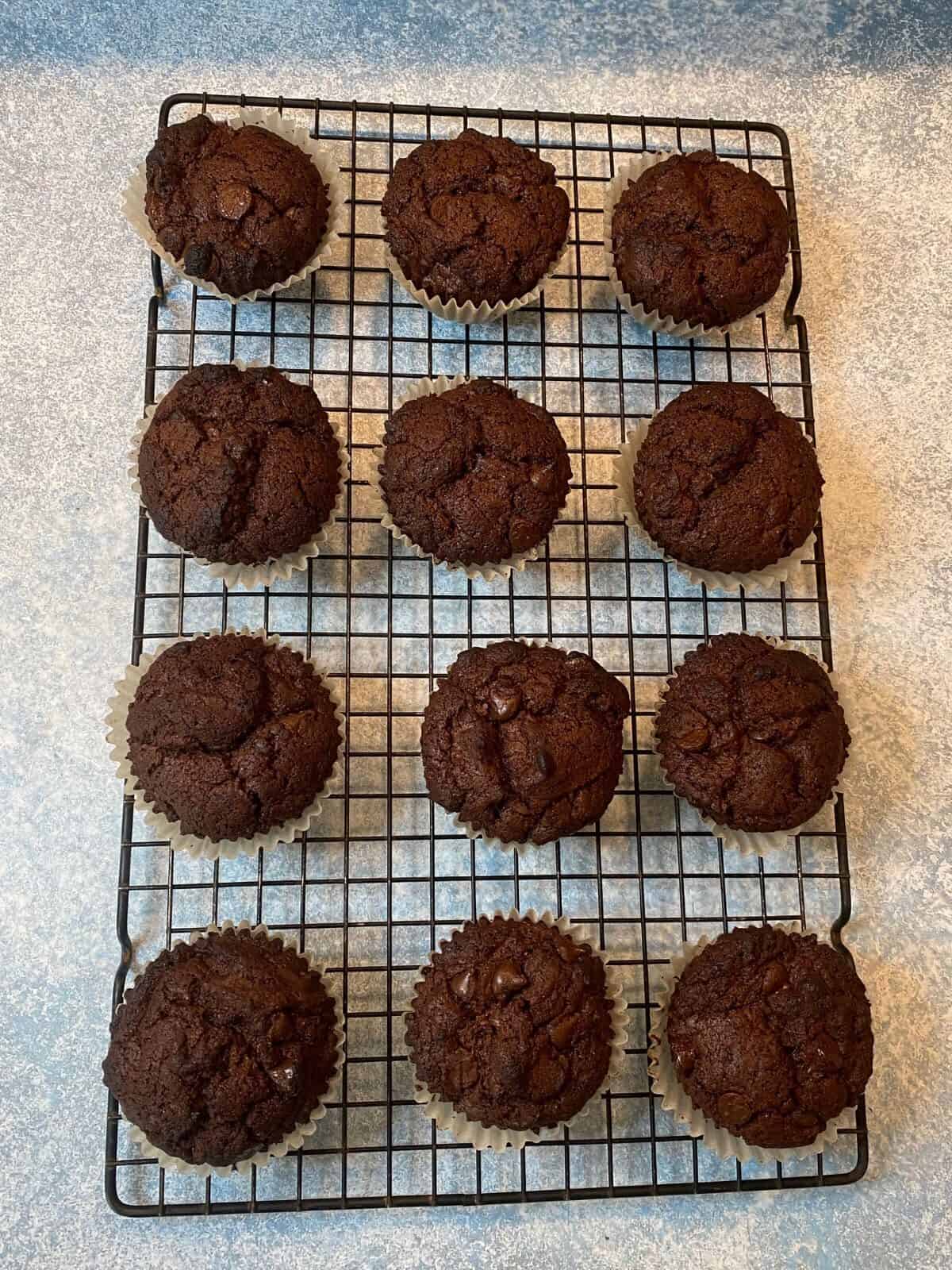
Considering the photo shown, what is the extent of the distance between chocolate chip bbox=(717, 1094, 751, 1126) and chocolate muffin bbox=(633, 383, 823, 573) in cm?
138

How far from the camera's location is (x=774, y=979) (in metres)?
2.73

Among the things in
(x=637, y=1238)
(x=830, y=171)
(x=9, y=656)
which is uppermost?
(x=830, y=171)

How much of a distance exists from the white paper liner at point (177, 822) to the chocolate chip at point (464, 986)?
578mm

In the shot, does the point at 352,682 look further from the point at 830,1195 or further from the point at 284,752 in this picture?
the point at 830,1195

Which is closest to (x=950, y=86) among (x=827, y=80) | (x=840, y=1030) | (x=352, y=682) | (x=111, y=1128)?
(x=827, y=80)

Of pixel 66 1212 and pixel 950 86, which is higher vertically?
pixel 950 86

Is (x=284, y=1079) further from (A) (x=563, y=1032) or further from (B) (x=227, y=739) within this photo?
(B) (x=227, y=739)

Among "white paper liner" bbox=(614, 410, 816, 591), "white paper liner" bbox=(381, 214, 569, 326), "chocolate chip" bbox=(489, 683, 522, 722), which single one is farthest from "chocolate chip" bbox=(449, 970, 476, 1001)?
"white paper liner" bbox=(381, 214, 569, 326)

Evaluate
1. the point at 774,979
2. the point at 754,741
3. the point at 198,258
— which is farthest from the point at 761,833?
the point at 198,258

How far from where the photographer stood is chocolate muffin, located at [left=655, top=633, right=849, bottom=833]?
2834 mm

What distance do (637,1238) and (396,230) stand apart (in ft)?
9.49

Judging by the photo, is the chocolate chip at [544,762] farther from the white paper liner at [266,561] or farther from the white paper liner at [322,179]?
the white paper liner at [322,179]

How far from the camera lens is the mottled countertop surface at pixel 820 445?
9.83 ft

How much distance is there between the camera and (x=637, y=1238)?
3012 mm
